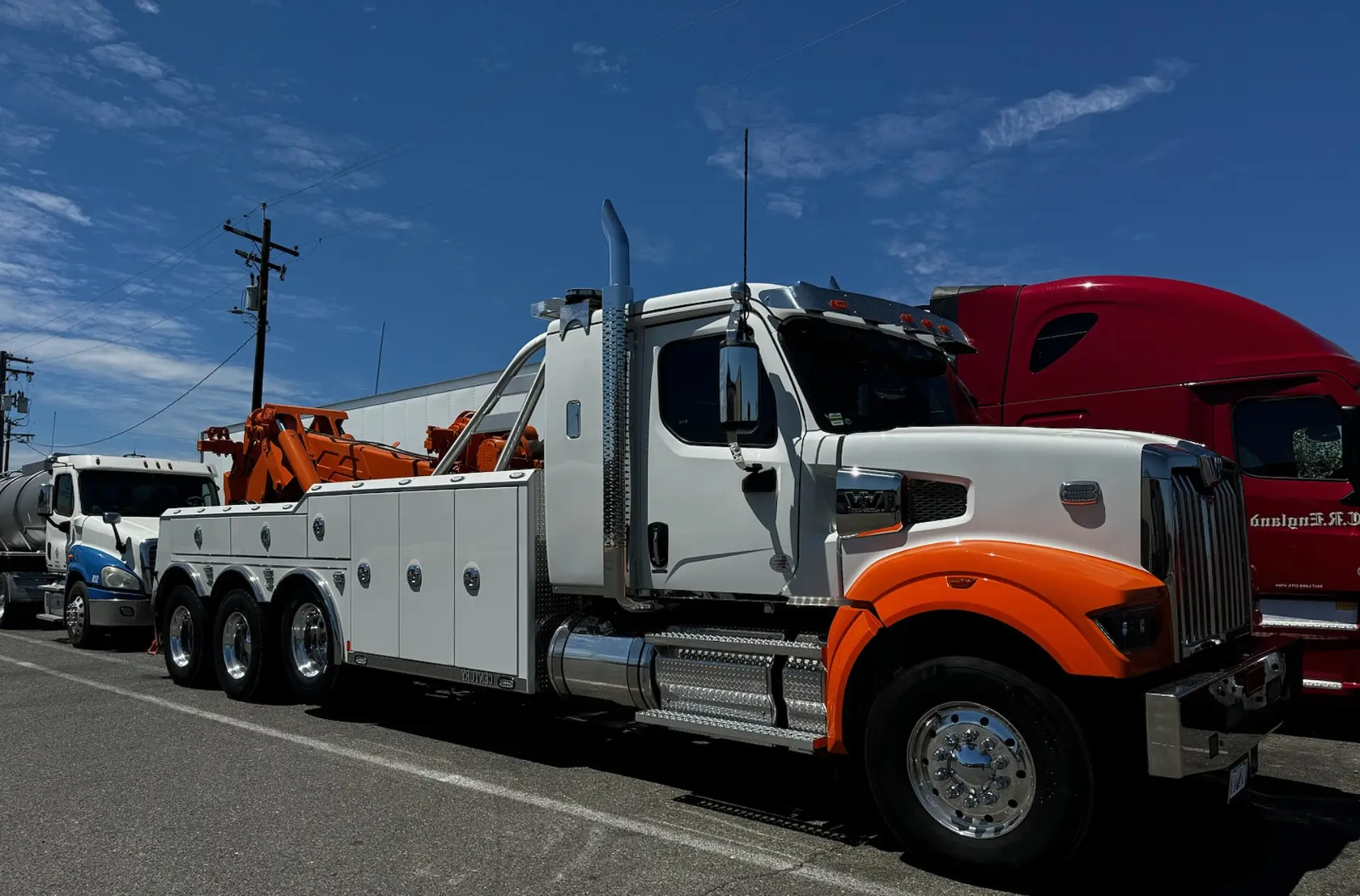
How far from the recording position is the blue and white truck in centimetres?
1288

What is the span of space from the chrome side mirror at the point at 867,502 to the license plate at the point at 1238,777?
5.62 feet

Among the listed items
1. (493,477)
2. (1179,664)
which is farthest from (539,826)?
(1179,664)

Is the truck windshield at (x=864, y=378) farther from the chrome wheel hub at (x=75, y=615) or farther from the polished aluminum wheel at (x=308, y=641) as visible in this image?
the chrome wheel hub at (x=75, y=615)

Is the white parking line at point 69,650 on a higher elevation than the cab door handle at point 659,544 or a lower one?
lower

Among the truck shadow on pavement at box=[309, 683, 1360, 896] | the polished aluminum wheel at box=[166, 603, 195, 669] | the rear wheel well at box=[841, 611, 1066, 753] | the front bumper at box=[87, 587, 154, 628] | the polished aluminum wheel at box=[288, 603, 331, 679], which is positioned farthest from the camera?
the front bumper at box=[87, 587, 154, 628]

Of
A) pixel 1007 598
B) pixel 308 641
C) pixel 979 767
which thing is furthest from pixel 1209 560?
pixel 308 641

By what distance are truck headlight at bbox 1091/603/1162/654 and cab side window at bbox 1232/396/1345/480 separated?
436 centimetres

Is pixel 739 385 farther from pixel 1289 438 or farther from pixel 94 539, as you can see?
pixel 94 539

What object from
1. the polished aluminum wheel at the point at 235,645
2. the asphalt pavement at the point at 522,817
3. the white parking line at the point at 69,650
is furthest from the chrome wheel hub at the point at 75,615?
the asphalt pavement at the point at 522,817

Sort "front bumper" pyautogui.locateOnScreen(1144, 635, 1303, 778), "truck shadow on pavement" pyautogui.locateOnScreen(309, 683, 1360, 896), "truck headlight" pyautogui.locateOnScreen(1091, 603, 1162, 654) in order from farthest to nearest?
"truck shadow on pavement" pyautogui.locateOnScreen(309, 683, 1360, 896), "truck headlight" pyautogui.locateOnScreen(1091, 603, 1162, 654), "front bumper" pyautogui.locateOnScreen(1144, 635, 1303, 778)

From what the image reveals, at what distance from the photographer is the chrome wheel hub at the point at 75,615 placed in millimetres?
13180

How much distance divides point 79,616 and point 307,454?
617 cm

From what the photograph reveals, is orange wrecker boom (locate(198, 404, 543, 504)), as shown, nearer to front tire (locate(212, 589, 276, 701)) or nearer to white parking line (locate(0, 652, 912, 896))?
front tire (locate(212, 589, 276, 701))

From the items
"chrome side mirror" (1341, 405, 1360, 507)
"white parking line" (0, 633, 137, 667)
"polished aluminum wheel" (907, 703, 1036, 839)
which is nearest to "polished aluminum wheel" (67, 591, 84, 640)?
"white parking line" (0, 633, 137, 667)
